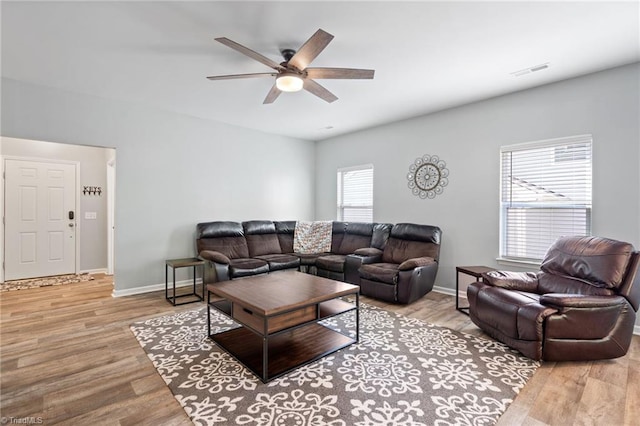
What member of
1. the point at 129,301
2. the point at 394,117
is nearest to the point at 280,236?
the point at 129,301

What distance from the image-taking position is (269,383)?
85.8 inches

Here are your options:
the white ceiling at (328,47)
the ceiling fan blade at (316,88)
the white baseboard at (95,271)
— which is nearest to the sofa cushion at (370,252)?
the white ceiling at (328,47)

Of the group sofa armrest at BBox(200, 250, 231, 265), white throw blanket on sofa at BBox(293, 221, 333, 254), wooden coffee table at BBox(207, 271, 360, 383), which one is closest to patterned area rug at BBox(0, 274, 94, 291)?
sofa armrest at BBox(200, 250, 231, 265)

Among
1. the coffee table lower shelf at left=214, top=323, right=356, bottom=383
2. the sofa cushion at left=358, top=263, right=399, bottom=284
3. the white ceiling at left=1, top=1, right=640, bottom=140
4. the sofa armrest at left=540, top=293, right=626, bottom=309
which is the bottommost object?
the coffee table lower shelf at left=214, top=323, right=356, bottom=383

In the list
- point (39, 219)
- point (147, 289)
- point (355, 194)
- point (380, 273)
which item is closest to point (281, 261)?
point (380, 273)

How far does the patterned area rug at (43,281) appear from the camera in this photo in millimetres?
4686

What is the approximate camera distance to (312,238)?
564cm

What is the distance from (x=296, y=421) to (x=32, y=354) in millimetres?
2459

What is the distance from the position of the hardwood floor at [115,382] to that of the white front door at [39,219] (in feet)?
6.95

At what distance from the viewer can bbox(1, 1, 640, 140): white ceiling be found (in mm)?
2311

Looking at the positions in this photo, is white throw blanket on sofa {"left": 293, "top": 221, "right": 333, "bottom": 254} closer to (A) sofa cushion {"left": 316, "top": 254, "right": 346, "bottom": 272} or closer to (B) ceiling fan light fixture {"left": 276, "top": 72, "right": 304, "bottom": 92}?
(A) sofa cushion {"left": 316, "top": 254, "right": 346, "bottom": 272}

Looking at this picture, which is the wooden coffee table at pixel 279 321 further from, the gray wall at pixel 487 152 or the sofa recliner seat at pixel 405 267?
the gray wall at pixel 487 152

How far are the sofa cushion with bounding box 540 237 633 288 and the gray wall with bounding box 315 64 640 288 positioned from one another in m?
0.64

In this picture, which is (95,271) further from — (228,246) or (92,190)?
(228,246)
